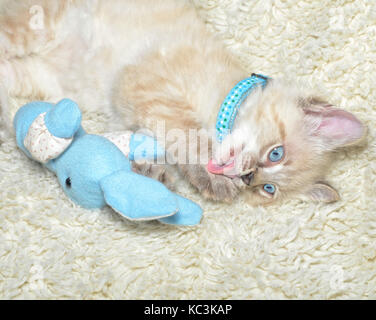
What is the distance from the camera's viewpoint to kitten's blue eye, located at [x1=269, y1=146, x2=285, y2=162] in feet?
4.66

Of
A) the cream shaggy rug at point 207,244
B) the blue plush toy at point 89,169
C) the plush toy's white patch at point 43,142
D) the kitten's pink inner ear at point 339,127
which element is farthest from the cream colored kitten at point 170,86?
the plush toy's white patch at point 43,142

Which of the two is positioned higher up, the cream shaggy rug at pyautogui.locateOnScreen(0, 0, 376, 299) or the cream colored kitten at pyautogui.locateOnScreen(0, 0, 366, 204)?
the cream colored kitten at pyautogui.locateOnScreen(0, 0, 366, 204)

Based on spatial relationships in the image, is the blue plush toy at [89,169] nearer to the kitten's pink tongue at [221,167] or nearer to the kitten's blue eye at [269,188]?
the kitten's pink tongue at [221,167]

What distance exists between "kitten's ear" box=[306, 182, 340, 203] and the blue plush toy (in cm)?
49

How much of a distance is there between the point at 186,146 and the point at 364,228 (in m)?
0.69

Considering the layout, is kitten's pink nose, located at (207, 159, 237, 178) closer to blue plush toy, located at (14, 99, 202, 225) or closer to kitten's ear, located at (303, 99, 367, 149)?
blue plush toy, located at (14, 99, 202, 225)

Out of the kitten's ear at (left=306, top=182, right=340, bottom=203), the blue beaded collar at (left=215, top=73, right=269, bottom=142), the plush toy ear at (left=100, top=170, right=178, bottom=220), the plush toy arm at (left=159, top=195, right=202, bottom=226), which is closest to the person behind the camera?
the plush toy ear at (left=100, top=170, right=178, bottom=220)

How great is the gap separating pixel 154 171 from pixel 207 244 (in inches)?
12.2

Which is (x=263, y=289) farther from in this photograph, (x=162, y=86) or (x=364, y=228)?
(x=162, y=86)

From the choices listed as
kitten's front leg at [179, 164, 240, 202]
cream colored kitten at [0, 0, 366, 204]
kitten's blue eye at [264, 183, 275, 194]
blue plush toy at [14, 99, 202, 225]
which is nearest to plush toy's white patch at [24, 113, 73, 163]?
blue plush toy at [14, 99, 202, 225]

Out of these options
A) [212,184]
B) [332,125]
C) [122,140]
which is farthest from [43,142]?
[332,125]

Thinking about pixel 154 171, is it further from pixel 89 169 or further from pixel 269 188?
pixel 269 188

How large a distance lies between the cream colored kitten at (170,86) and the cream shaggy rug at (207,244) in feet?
0.37
